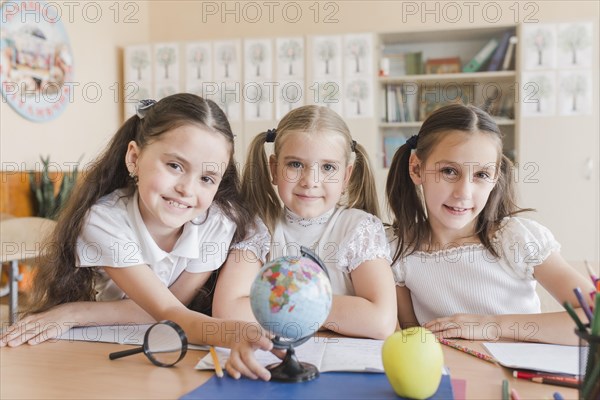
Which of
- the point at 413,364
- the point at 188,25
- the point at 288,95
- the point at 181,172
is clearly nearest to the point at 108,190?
the point at 181,172

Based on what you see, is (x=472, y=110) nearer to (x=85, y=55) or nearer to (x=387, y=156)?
(x=387, y=156)

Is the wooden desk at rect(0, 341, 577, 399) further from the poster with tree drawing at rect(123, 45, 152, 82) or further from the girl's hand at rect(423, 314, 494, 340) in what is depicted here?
the poster with tree drawing at rect(123, 45, 152, 82)

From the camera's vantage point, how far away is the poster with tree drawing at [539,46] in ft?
13.9

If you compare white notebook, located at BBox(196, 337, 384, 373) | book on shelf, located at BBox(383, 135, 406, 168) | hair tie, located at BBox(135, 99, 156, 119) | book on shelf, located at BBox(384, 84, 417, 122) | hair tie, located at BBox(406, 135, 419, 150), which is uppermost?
book on shelf, located at BBox(384, 84, 417, 122)

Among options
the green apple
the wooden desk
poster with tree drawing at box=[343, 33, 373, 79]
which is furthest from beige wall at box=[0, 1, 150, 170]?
the green apple

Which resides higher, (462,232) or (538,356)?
(462,232)

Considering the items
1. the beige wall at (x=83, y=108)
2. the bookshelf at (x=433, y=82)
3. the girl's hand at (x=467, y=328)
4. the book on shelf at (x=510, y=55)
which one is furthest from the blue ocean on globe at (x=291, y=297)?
the book on shelf at (x=510, y=55)

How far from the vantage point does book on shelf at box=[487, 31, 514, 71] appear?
14.4 feet

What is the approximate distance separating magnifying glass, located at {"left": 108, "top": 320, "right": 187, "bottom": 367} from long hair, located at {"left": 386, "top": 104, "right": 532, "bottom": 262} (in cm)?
69

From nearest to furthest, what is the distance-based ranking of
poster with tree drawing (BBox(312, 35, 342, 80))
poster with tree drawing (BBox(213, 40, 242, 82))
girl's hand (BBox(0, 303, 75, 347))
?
1. girl's hand (BBox(0, 303, 75, 347))
2. poster with tree drawing (BBox(312, 35, 342, 80))
3. poster with tree drawing (BBox(213, 40, 242, 82))

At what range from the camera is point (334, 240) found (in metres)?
1.40

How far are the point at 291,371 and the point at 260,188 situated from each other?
0.70 m

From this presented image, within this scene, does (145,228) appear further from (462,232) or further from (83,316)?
(462,232)

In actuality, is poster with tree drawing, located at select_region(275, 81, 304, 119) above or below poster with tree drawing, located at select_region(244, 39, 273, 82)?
below
